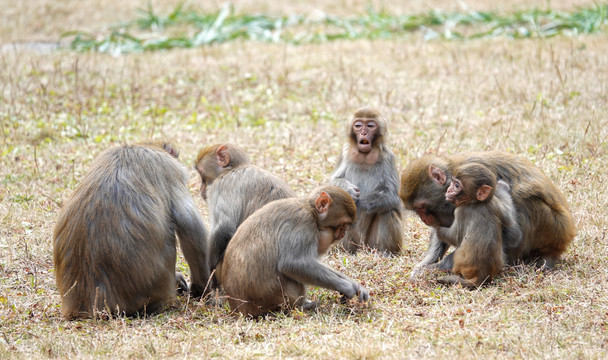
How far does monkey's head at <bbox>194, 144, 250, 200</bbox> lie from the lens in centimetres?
651

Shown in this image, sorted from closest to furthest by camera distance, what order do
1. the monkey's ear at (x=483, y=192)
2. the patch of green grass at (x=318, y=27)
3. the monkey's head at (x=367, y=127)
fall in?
the monkey's ear at (x=483, y=192), the monkey's head at (x=367, y=127), the patch of green grass at (x=318, y=27)

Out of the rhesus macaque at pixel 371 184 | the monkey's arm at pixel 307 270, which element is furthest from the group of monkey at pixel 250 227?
the rhesus macaque at pixel 371 184

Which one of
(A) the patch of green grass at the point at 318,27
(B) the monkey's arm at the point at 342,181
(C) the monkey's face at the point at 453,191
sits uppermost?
(A) the patch of green grass at the point at 318,27

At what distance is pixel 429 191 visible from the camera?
6062mm

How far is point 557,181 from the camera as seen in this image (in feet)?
26.4

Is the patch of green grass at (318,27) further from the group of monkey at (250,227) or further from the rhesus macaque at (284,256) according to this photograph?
the rhesus macaque at (284,256)

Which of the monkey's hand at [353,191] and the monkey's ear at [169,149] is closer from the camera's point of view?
the monkey's ear at [169,149]

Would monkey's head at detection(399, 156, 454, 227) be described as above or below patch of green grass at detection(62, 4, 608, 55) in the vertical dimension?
below

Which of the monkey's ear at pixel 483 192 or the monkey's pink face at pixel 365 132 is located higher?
the monkey's pink face at pixel 365 132

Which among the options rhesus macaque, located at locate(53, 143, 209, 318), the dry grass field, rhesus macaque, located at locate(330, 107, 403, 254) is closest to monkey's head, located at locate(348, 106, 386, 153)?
rhesus macaque, located at locate(330, 107, 403, 254)

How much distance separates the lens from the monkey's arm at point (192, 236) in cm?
573

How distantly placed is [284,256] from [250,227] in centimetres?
35

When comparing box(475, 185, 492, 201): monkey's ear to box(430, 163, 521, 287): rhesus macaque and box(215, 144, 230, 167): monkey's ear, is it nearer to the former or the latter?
box(430, 163, 521, 287): rhesus macaque

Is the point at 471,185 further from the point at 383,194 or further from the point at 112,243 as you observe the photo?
→ the point at 112,243
